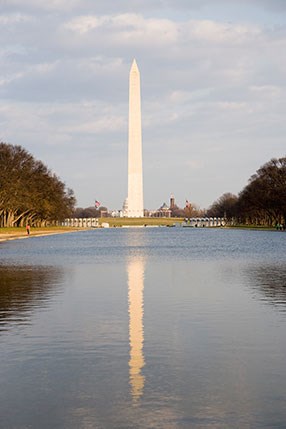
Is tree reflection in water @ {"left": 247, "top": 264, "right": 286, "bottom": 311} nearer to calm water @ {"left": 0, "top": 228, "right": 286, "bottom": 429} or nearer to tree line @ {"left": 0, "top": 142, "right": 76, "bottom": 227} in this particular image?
calm water @ {"left": 0, "top": 228, "right": 286, "bottom": 429}

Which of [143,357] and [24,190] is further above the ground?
[24,190]

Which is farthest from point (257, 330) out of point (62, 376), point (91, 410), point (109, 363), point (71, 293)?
point (71, 293)

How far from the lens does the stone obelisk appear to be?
16138 cm

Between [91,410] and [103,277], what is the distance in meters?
21.4

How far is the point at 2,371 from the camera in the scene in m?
11.5

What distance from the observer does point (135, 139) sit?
165 m

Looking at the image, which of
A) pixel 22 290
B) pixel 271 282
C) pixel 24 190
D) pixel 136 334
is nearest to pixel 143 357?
pixel 136 334

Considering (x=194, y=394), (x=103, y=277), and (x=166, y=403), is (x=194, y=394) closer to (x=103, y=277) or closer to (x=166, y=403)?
(x=166, y=403)

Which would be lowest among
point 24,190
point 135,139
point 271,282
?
point 271,282

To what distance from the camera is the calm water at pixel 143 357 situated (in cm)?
900

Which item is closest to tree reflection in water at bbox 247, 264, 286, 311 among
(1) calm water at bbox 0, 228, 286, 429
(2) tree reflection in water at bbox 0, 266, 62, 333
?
(1) calm water at bbox 0, 228, 286, 429

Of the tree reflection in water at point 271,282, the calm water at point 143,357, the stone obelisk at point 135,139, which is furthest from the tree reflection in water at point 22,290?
the stone obelisk at point 135,139

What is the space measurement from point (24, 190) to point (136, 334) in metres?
114

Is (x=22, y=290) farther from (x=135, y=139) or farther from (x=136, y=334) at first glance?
(x=135, y=139)
